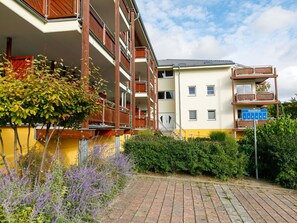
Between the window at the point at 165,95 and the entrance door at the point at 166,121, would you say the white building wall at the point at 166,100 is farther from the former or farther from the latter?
the entrance door at the point at 166,121

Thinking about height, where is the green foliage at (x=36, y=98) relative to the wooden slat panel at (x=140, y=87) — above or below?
below

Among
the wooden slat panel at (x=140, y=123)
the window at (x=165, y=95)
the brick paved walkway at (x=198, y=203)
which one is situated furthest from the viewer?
the window at (x=165, y=95)

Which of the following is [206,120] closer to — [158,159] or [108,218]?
[158,159]

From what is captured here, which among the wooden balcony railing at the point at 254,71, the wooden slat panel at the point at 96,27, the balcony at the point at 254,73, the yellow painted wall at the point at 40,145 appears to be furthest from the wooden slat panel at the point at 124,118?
the wooden balcony railing at the point at 254,71

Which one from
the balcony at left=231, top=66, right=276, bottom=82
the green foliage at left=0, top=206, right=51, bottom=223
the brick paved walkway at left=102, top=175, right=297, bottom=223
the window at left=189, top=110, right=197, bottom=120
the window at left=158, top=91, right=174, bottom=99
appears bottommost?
the brick paved walkway at left=102, top=175, right=297, bottom=223

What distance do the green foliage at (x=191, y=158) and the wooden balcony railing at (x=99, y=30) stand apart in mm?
4677

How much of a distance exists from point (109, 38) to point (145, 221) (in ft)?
27.5

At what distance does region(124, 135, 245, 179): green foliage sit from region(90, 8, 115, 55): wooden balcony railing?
468 cm

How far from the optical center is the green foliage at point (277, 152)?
879 centimetres

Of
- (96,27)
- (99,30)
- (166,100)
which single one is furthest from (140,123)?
(166,100)

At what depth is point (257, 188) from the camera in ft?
Result: 28.5

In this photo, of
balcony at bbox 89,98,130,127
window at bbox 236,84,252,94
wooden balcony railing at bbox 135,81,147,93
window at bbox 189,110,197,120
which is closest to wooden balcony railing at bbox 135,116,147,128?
wooden balcony railing at bbox 135,81,147,93

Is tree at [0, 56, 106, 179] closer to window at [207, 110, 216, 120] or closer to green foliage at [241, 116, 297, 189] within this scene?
green foliage at [241, 116, 297, 189]

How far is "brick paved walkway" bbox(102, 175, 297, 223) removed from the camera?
5.45m
